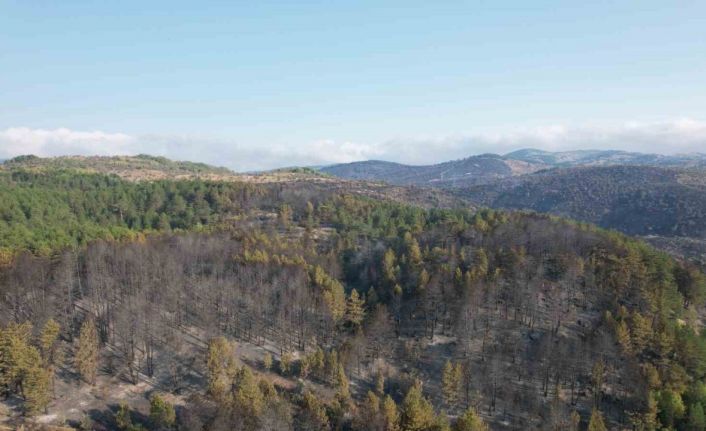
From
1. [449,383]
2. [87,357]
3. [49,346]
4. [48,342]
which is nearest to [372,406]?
[449,383]

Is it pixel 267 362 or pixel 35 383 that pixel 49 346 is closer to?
pixel 35 383

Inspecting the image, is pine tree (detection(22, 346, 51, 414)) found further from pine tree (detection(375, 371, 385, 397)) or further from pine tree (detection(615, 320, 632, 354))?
pine tree (detection(615, 320, 632, 354))

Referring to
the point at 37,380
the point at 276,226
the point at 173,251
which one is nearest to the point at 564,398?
the point at 37,380

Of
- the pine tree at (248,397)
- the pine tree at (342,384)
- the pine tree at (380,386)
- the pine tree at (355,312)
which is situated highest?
the pine tree at (355,312)

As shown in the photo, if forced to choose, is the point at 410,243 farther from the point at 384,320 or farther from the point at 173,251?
the point at 173,251

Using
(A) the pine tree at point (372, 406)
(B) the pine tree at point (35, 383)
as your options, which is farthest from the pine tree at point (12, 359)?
(A) the pine tree at point (372, 406)

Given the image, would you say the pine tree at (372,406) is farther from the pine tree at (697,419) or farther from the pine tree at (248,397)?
the pine tree at (697,419)
